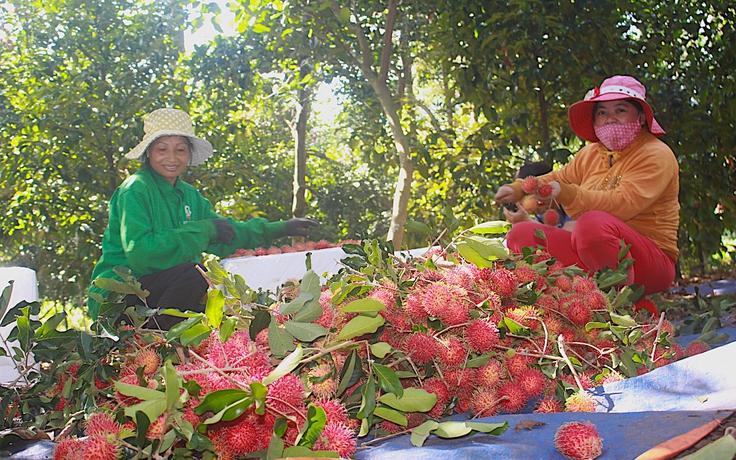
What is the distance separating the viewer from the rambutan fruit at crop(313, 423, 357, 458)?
2.46 ft

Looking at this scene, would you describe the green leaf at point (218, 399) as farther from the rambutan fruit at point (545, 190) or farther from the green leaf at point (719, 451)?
the rambutan fruit at point (545, 190)

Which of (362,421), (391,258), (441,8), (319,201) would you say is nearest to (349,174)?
(319,201)

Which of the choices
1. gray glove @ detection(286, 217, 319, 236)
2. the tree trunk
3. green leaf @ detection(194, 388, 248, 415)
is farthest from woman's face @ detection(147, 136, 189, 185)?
green leaf @ detection(194, 388, 248, 415)

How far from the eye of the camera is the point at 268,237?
287 centimetres

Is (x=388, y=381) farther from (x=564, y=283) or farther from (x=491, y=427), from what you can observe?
(x=564, y=283)

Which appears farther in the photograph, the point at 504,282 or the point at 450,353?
the point at 504,282

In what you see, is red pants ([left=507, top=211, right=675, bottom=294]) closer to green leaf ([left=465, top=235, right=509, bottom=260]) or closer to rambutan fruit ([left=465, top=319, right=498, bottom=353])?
green leaf ([left=465, top=235, right=509, bottom=260])

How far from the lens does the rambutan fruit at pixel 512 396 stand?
0.99 meters

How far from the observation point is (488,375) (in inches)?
39.5

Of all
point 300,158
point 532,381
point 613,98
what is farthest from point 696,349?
point 300,158

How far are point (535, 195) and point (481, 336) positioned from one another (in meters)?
1.14

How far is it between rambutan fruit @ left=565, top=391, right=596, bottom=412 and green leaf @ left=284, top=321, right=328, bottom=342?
1.37 ft

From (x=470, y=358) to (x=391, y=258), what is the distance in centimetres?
30

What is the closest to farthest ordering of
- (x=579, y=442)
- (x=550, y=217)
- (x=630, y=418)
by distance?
(x=579, y=442) < (x=630, y=418) < (x=550, y=217)
